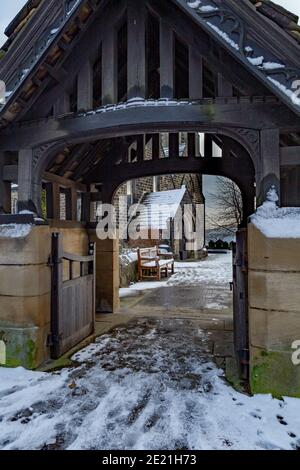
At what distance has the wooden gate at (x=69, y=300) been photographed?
4.43 m

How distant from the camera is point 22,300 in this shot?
4105 millimetres

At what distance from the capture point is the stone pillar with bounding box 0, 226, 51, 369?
13.4 feet

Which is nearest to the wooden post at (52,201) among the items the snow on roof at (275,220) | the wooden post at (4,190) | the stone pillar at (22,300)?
the wooden post at (4,190)

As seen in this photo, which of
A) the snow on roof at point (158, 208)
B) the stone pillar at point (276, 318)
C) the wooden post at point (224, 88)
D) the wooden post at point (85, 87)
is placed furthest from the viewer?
the snow on roof at point (158, 208)

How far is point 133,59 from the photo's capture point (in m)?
3.80

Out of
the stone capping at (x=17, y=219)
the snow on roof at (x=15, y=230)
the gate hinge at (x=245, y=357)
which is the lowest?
the gate hinge at (x=245, y=357)

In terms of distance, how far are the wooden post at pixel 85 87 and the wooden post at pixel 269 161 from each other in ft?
7.67

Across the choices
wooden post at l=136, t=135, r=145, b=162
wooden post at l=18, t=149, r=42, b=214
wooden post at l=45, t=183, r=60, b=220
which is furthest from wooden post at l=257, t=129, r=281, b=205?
wooden post at l=45, t=183, r=60, b=220

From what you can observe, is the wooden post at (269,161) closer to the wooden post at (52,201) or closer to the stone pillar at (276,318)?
the stone pillar at (276,318)

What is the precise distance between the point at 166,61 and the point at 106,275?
4.70 metres

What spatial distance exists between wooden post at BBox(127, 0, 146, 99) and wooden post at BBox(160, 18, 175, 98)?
0.77ft

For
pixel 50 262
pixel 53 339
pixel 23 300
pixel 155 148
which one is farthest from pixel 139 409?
pixel 155 148

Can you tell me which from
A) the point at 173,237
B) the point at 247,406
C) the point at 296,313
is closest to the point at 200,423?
the point at 247,406

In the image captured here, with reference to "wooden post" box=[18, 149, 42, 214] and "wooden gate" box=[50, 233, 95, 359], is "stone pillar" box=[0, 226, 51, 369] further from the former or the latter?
"wooden post" box=[18, 149, 42, 214]
